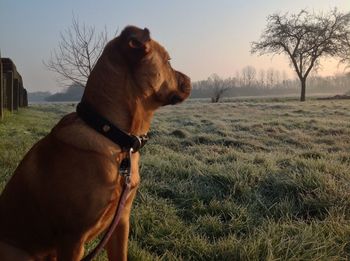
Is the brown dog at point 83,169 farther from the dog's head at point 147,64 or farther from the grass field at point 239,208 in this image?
the grass field at point 239,208

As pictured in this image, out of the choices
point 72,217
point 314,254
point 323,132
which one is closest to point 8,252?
point 72,217

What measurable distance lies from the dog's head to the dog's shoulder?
0.40 meters

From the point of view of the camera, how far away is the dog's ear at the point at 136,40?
8.76 feet

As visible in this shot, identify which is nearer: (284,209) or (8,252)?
(8,252)

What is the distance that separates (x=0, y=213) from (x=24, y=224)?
0.75 feet

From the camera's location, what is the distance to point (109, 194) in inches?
101

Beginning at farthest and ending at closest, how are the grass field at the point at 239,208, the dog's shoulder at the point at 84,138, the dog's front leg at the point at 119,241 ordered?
the grass field at the point at 239,208, the dog's front leg at the point at 119,241, the dog's shoulder at the point at 84,138

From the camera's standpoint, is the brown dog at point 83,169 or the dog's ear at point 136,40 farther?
the dog's ear at point 136,40

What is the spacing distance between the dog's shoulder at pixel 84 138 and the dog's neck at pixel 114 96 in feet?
0.44

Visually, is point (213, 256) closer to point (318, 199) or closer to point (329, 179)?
point (318, 199)

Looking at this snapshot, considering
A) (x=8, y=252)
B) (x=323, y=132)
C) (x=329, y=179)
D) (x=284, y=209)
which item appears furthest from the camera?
(x=323, y=132)

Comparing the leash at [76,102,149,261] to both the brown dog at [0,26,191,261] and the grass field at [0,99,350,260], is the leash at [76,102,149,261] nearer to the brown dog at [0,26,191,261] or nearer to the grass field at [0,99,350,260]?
the brown dog at [0,26,191,261]

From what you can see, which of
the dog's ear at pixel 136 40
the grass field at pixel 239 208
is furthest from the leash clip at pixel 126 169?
the grass field at pixel 239 208

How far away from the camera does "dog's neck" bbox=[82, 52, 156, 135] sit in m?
2.72
